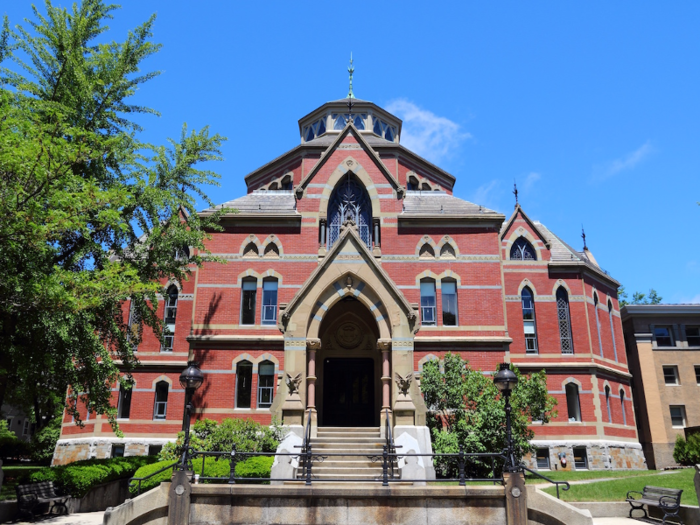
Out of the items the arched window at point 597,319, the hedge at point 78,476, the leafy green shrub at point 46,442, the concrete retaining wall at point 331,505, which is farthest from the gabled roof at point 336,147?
the leafy green shrub at point 46,442

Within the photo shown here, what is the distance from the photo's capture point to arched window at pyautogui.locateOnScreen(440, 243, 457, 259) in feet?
85.5

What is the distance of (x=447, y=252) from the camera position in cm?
2619

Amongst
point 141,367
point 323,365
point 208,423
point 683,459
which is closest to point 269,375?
point 323,365

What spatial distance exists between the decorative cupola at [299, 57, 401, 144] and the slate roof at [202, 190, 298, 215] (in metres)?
8.08

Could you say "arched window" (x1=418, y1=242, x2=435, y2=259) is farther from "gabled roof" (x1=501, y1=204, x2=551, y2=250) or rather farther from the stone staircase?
the stone staircase

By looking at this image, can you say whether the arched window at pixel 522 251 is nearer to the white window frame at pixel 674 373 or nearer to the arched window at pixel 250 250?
the arched window at pixel 250 250

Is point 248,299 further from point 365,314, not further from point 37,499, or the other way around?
point 37,499

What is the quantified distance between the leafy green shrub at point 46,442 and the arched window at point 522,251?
32.0 metres

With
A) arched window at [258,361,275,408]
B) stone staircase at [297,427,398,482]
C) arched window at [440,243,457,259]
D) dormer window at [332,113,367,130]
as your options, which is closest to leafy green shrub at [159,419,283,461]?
stone staircase at [297,427,398,482]

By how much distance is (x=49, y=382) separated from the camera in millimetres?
18609

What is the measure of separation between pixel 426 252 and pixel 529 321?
746 cm

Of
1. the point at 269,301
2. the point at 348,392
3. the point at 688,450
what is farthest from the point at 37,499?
the point at 688,450

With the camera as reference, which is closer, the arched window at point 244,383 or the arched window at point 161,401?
the arched window at point 244,383

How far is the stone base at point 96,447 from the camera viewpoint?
27.0 m
